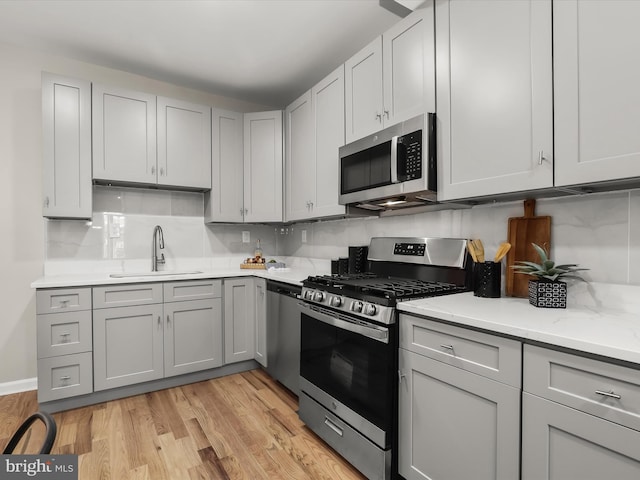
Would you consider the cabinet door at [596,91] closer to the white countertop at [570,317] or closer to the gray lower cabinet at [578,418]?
the white countertop at [570,317]

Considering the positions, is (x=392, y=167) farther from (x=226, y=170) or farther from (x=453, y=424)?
(x=226, y=170)

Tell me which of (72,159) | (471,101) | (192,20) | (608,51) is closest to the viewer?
(608,51)

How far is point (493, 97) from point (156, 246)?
2.94m

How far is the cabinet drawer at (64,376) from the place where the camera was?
236 cm

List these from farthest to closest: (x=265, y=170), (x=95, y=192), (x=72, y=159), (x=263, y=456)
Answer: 1. (x=265, y=170)
2. (x=95, y=192)
3. (x=72, y=159)
4. (x=263, y=456)

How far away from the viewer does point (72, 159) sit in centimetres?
270

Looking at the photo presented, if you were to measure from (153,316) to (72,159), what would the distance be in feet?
4.53

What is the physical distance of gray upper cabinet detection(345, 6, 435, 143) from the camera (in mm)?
1868

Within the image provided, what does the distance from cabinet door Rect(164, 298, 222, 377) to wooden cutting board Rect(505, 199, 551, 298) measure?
2246 millimetres

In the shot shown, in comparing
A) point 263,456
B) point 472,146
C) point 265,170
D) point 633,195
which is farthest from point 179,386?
point 633,195

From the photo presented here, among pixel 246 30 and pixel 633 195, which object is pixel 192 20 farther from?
pixel 633 195

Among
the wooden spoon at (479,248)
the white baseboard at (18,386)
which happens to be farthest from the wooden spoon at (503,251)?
the white baseboard at (18,386)

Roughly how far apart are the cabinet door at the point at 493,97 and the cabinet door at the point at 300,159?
52.2 inches

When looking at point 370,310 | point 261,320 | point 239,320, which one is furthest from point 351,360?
point 239,320
